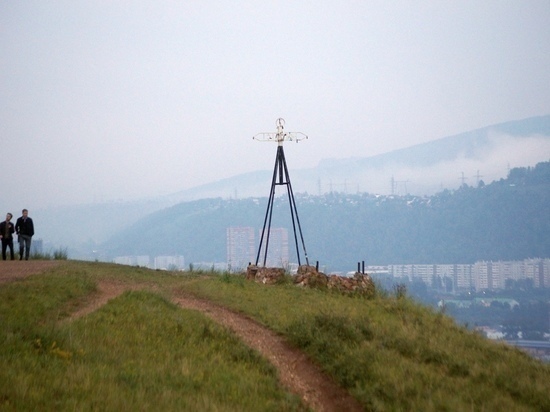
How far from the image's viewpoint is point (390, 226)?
74.2 metres

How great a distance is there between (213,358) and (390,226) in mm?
64942

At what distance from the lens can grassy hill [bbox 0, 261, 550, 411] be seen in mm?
8211

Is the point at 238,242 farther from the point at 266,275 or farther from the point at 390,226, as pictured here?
the point at 266,275

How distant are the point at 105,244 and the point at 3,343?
249 ft

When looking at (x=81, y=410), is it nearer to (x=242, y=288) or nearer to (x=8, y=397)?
(x=8, y=397)

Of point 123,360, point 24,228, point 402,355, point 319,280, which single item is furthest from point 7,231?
point 402,355

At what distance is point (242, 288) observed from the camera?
19.0 m

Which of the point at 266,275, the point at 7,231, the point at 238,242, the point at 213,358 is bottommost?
the point at 213,358

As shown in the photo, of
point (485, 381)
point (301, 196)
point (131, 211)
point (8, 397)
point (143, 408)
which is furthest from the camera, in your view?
point (131, 211)

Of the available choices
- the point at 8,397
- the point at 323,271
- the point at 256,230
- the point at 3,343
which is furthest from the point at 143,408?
the point at 256,230

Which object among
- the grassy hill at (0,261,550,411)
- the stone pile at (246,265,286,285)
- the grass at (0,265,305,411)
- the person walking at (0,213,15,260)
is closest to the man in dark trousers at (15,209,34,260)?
the person walking at (0,213,15,260)

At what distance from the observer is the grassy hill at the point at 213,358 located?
8.21 metres

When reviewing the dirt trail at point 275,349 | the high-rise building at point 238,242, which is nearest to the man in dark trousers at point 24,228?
the dirt trail at point 275,349

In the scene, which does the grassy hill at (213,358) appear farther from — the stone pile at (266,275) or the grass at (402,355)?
the stone pile at (266,275)
